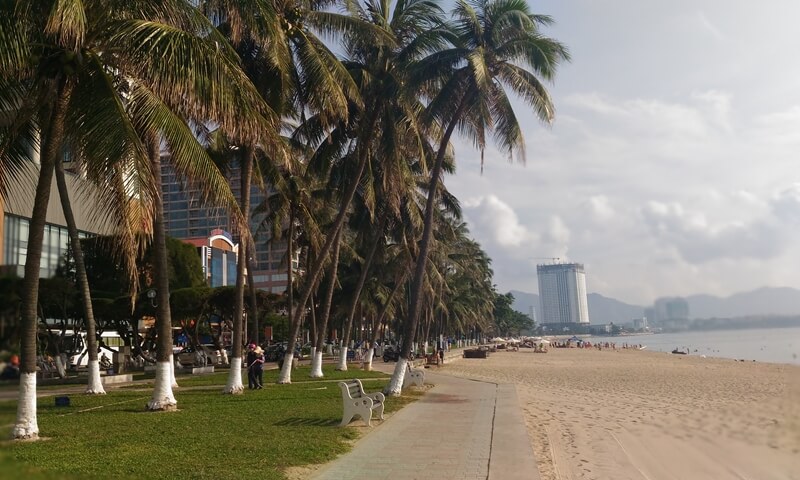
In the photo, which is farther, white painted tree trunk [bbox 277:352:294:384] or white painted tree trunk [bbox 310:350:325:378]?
white painted tree trunk [bbox 310:350:325:378]

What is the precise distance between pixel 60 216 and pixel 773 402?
35.0m

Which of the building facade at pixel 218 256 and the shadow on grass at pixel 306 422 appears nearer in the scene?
the shadow on grass at pixel 306 422

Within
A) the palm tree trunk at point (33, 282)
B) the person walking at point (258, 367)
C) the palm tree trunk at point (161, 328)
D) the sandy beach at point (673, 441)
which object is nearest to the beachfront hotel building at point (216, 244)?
the person walking at point (258, 367)

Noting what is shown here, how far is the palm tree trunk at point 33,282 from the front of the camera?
888 cm

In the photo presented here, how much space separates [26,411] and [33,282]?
1.92 meters

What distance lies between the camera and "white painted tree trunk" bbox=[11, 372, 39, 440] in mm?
8898

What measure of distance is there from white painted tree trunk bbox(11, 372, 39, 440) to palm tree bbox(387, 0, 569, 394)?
898cm

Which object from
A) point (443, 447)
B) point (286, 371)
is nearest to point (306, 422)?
point (443, 447)

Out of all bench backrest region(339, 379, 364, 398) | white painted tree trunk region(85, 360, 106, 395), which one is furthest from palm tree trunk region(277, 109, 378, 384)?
bench backrest region(339, 379, 364, 398)

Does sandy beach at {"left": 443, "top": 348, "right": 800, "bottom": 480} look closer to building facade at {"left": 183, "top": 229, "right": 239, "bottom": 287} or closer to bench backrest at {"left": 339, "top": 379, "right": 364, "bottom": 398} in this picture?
bench backrest at {"left": 339, "top": 379, "right": 364, "bottom": 398}

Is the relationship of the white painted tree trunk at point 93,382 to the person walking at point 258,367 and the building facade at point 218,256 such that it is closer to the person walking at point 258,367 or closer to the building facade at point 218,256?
the person walking at point 258,367

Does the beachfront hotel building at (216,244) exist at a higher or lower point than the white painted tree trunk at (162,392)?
higher

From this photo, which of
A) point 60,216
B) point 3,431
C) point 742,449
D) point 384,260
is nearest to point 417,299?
point 742,449

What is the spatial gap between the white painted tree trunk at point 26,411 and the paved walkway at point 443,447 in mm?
4795
